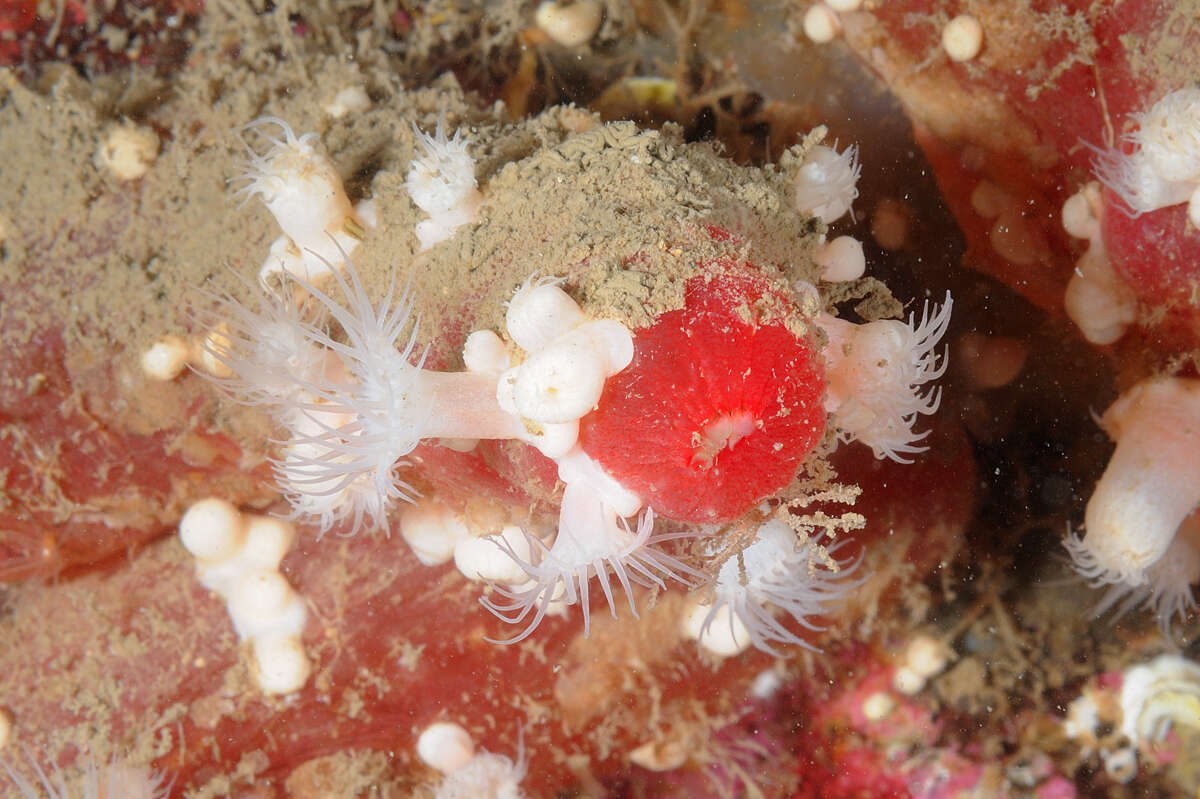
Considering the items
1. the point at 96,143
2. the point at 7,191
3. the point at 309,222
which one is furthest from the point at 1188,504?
the point at 7,191

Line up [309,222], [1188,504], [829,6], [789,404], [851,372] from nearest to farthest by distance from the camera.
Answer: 1. [789,404]
2. [851,372]
3. [309,222]
4. [1188,504]
5. [829,6]

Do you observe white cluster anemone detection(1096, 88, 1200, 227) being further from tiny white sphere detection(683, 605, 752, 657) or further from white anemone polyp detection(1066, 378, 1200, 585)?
tiny white sphere detection(683, 605, 752, 657)

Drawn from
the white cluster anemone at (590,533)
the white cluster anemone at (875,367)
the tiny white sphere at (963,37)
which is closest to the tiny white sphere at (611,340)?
the white cluster anemone at (590,533)

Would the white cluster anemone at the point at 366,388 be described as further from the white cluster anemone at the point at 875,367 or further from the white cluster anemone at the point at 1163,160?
the white cluster anemone at the point at 1163,160

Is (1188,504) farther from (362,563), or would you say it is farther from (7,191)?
(7,191)

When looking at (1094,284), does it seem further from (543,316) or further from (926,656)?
(543,316)

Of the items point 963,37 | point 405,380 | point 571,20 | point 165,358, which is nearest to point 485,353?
point 405,380

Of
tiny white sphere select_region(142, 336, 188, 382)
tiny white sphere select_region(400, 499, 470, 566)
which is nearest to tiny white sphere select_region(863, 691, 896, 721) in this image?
tiny white sphere select_region(400, 499, 470, 566)
